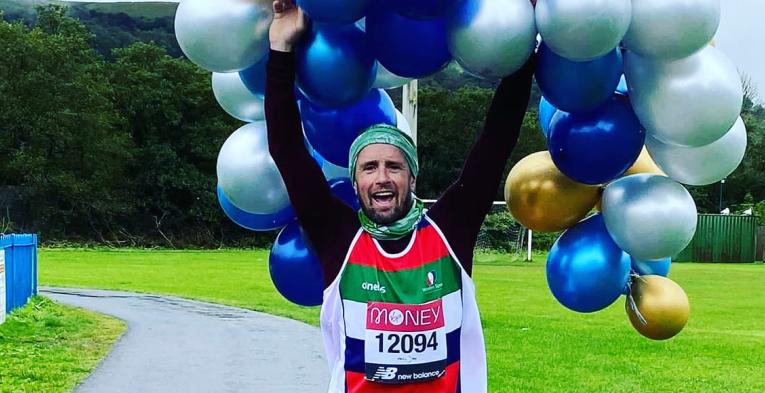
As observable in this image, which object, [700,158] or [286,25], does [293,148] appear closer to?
[286,25]

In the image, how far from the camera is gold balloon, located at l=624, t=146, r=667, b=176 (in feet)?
11.1

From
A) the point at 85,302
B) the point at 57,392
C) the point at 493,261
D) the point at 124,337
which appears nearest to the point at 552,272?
the point at 57,392

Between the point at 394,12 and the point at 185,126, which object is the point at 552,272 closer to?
the point at 394,12

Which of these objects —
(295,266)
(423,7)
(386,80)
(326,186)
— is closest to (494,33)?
(423,7)

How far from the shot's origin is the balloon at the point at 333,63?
290 cm

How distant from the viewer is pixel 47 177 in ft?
146

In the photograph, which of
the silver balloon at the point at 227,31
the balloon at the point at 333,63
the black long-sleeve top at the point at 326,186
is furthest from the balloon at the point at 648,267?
the silver balloon at the point at 227,31

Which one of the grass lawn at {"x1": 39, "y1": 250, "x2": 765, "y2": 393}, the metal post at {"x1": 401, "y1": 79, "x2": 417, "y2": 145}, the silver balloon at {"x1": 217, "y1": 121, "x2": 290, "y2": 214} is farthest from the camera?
the grass lawn at {"x1": 39, "y1": 250, "x2": 765, "y2": 393}

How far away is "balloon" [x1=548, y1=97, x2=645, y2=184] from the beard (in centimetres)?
67

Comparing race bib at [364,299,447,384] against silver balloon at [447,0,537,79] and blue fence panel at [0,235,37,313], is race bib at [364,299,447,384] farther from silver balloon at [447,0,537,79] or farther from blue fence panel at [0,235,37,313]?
blue fence panel at [0,235,37,313]

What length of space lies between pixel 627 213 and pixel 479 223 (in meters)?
0.55

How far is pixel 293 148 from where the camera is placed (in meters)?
2.91

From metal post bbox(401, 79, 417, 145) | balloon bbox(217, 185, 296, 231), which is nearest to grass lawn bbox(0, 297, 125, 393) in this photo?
metal post bbox(401, 79, 417, 145)

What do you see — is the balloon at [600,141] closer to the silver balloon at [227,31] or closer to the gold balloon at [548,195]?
the gold balloon at [548,195]
